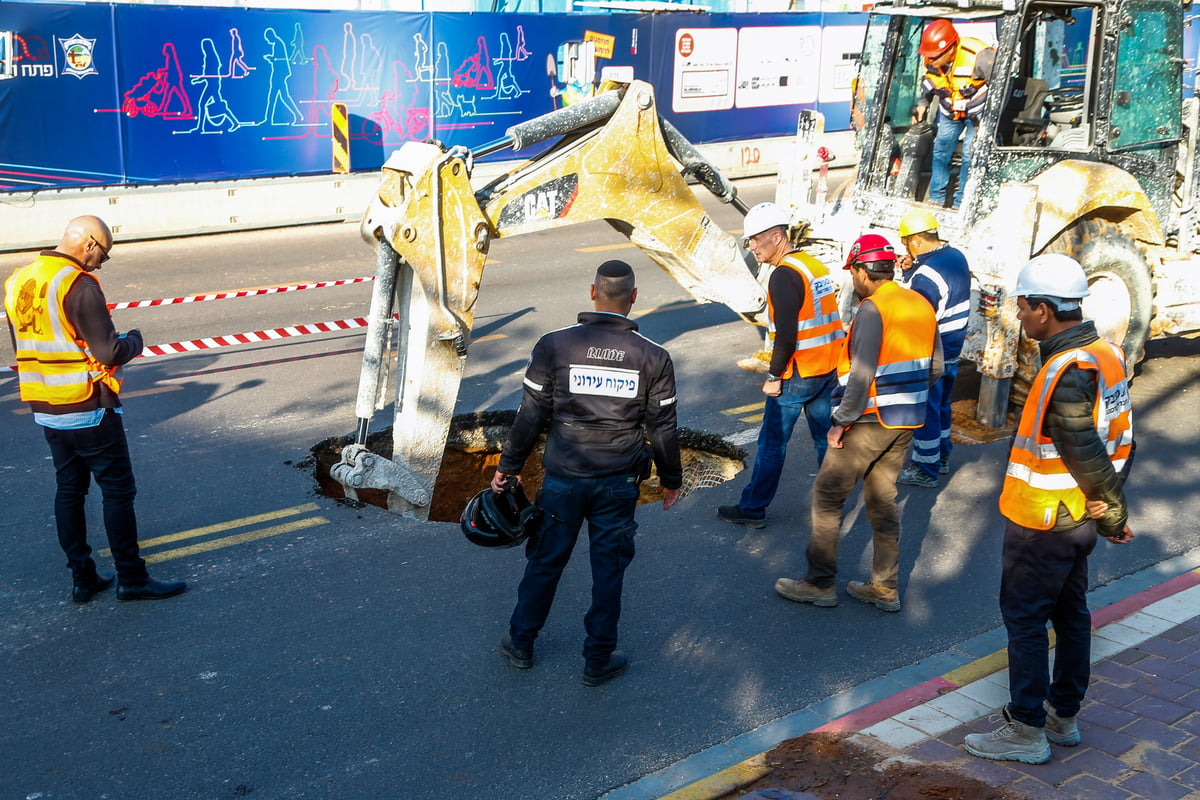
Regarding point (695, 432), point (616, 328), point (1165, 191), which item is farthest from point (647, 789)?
point (1165, 191)

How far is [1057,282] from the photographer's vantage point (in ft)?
15.8

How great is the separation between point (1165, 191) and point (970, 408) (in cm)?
234

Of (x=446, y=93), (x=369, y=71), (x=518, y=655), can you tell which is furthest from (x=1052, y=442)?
(x=446, y=93)

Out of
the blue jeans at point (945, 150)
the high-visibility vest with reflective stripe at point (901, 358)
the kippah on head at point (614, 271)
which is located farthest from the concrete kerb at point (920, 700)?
the blue jeans at point (945, 150)

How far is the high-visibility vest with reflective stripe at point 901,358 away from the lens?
20.2ft

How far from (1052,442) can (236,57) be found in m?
15.1

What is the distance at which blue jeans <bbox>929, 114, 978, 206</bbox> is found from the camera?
9.91 meters

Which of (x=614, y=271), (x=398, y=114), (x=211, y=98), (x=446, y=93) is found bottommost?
(x=614, y=271)

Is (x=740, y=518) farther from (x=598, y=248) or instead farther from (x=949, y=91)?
(x=598, y=248)

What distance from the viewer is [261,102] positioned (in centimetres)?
1769

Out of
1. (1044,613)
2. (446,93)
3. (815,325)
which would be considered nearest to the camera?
(1044,613)

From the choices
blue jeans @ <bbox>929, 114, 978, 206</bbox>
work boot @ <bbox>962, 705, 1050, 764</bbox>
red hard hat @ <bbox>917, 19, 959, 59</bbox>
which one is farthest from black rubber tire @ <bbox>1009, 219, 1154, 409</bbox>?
work boot @ <bbox>962, 705, 1050, 764</bbox>

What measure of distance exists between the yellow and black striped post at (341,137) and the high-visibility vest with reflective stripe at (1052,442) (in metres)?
15.1

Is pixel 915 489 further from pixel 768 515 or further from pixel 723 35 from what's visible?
pixel 723 35
